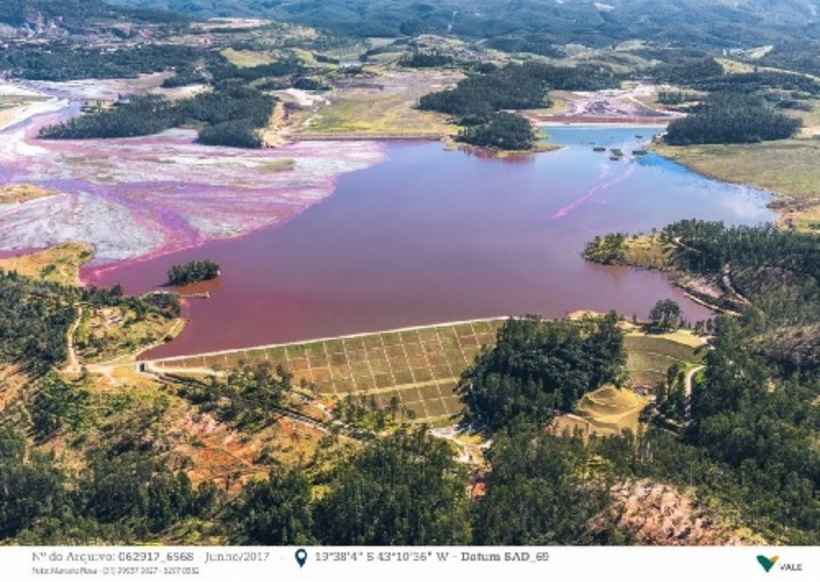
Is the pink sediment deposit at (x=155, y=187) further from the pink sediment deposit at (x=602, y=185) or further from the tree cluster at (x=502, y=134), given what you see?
the pink sediment deposit at (x=602, y=185)

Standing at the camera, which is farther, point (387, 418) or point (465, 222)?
point (465, 222)

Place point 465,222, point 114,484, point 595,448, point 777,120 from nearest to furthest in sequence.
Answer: point 114,484 → point 595,448 → point 465,222 → point 777,120

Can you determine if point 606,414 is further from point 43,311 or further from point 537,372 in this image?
point 43,311

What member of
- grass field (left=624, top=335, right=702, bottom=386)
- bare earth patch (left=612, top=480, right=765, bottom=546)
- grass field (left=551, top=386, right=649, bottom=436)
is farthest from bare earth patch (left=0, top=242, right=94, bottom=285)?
bare earth patch (left=612, top=480, right=765, bottom=546)

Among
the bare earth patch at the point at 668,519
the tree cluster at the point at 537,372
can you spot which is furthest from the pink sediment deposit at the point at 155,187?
the bare earth patch at the point at 668,519

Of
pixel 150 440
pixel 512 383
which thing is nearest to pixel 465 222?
pixel 512 383

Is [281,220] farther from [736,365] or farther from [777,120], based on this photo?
[777,120]
